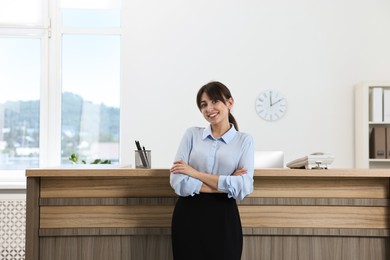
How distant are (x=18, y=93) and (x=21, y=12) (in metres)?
0.84

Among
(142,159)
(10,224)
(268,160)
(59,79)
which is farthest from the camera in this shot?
(59,79)

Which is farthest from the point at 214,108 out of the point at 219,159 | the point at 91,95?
the point at 91,95

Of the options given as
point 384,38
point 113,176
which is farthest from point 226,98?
point 384,38

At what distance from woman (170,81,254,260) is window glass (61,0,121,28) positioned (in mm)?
3196

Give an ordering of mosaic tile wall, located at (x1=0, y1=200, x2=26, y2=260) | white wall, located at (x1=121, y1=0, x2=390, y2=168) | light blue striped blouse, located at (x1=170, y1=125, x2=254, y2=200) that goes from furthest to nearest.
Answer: white wall, located at (x1=121, y1=0, x2=390, y2=168)
mosaic tile wall, located at (x1=0, y1=200, x2=26, y2=260)
light blue striped blouse, located at (x1=170, y1=125, x2=254, y2=200)

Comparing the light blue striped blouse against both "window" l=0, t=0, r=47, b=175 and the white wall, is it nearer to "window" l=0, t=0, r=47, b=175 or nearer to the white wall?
the white wall

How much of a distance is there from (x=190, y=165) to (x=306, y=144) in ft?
9.48

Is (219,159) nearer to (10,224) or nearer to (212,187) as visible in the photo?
(212,187)

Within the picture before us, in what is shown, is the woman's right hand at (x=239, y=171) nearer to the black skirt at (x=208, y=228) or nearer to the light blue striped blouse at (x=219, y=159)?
the light blue striped blouse at (x=219, y=159)

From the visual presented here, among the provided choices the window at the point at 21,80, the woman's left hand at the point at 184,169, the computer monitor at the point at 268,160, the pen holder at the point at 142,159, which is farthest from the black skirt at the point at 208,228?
the window at the point at 21,80

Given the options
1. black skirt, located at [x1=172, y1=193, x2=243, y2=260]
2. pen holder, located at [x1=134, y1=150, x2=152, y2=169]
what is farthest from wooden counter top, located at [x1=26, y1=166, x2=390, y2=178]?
black skirt, located at [x1=172, y1=193, x2=243, y2=260]

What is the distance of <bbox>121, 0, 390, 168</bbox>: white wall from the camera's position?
5062 mm

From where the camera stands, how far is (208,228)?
7.47ft

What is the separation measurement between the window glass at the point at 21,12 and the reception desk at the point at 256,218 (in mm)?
3109
